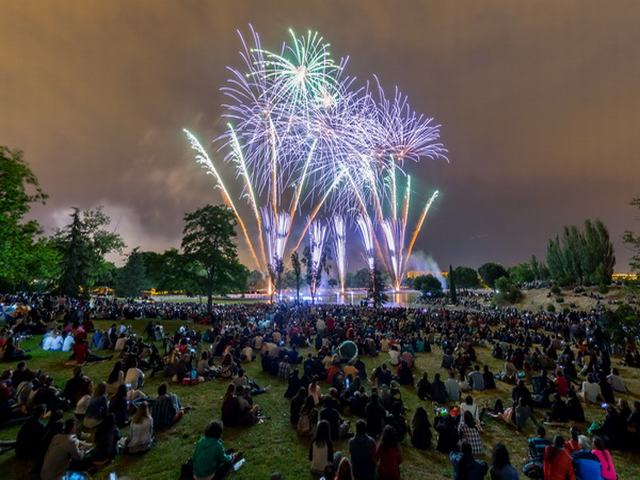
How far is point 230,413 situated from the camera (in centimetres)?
955

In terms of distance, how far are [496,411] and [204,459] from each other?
358 inches

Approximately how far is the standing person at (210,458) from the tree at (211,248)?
33.0m

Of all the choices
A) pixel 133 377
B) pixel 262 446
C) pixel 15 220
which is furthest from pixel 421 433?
pixel 15 220

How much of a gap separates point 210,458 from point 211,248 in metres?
33.8

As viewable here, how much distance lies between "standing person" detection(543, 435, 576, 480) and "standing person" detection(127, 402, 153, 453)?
814cm

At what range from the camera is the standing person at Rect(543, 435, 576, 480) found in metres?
6.10

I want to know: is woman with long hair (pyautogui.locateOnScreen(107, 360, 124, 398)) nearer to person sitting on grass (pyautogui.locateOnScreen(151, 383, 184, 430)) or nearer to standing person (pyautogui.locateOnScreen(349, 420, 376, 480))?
person sitting on grass (pyautogui.locateOnScreen(151, 383, 184, 430))

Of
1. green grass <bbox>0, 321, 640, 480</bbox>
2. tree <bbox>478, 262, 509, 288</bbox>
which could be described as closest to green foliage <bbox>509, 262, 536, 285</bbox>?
tree <bbox>478, 262, 509, 288</bbox>

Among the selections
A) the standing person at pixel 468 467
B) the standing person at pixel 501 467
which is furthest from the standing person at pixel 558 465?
the standing person at pixel 468 467

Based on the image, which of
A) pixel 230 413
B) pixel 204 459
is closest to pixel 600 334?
pixel 230 413

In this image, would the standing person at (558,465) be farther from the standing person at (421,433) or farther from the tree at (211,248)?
the tree at (211,248)

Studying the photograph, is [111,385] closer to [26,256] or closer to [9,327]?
[9,327]

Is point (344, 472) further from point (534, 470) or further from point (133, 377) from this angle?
point (133, 377)

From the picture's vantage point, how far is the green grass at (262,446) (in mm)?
7215
